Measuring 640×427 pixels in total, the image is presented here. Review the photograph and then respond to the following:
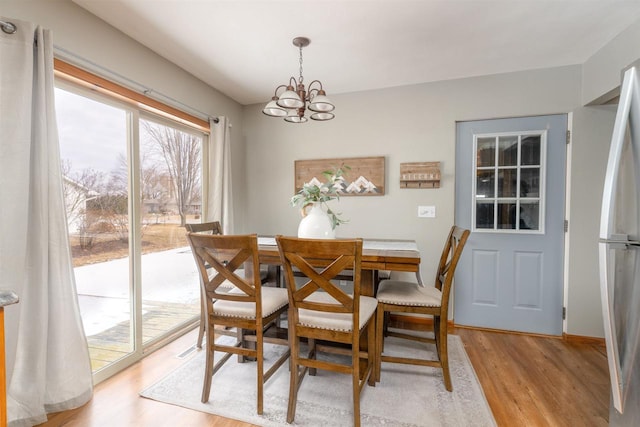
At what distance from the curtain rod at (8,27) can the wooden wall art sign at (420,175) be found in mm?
2855

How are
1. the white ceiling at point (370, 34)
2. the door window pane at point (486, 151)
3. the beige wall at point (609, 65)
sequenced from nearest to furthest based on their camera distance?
the white ceiling at point (370, 34), the beige wall at point (609, 65), the door window pane at point (486, 151)

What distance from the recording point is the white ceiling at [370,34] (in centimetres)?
181

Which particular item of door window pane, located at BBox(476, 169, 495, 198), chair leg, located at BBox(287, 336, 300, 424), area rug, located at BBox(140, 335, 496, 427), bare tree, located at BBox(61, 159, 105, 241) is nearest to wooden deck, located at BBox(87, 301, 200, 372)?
area rug, located at BBox(140, 335, 496, 427)

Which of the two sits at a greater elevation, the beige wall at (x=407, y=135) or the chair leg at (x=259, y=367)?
the beige wall at (x=407, y=135)

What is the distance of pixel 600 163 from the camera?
98.6 inches

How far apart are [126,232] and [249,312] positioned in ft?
4.19

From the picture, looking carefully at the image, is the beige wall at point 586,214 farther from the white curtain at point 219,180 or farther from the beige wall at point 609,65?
the white curtain at point 219,180

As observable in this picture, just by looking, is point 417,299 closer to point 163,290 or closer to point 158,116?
point 163,290

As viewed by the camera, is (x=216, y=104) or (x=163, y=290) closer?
(x=163, y=290)

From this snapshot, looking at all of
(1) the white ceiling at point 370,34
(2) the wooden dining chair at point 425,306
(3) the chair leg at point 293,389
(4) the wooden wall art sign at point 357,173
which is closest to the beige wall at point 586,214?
(1) the white ceiling at point 370,34

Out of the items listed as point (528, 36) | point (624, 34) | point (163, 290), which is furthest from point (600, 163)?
point (163, 290)

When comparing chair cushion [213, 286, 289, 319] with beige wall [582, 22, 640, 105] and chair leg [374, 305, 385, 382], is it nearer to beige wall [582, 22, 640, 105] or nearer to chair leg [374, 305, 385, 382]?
chair leg [374, 305, 385, 382]

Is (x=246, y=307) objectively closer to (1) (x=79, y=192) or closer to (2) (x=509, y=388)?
(1) (x=79, y=192)

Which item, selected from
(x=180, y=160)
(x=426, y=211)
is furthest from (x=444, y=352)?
(x=180, y=160)
